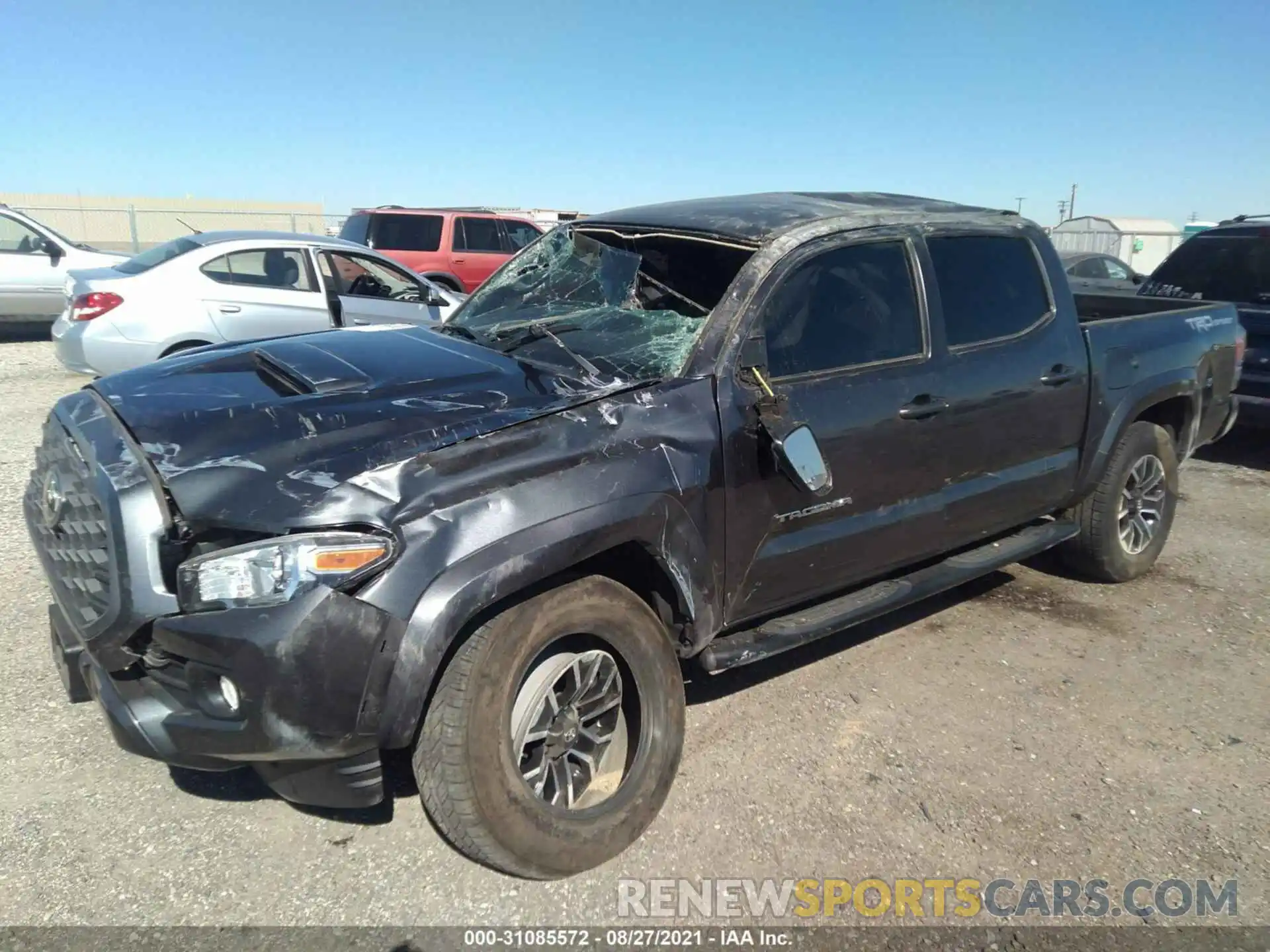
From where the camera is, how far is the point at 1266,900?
2709mm

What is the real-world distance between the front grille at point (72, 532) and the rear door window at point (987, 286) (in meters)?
3.14

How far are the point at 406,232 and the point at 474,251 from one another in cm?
107

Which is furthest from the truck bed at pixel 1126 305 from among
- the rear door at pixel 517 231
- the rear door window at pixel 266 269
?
the rear door at pixel 517 231

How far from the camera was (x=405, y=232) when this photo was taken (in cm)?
1439

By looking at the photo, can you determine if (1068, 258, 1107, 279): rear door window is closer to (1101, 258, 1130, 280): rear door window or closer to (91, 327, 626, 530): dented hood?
(1101, 258, 1130, 280): rear door window

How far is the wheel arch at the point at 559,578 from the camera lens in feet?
7.58

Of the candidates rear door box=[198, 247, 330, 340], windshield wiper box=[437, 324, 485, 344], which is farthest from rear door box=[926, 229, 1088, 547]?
rear door box=[198, 247, 330, 340]

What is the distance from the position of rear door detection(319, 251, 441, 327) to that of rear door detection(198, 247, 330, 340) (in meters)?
0.20

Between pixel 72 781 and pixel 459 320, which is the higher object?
pixel 459 320

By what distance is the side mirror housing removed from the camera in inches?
121

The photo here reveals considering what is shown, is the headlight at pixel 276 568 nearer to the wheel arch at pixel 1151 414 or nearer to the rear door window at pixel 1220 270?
the wheel arch at pixel 1151 414

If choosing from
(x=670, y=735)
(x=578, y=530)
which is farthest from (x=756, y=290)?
(x=670, y=735)

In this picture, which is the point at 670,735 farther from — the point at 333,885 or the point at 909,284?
the point at 909,284

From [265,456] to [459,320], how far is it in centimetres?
171
